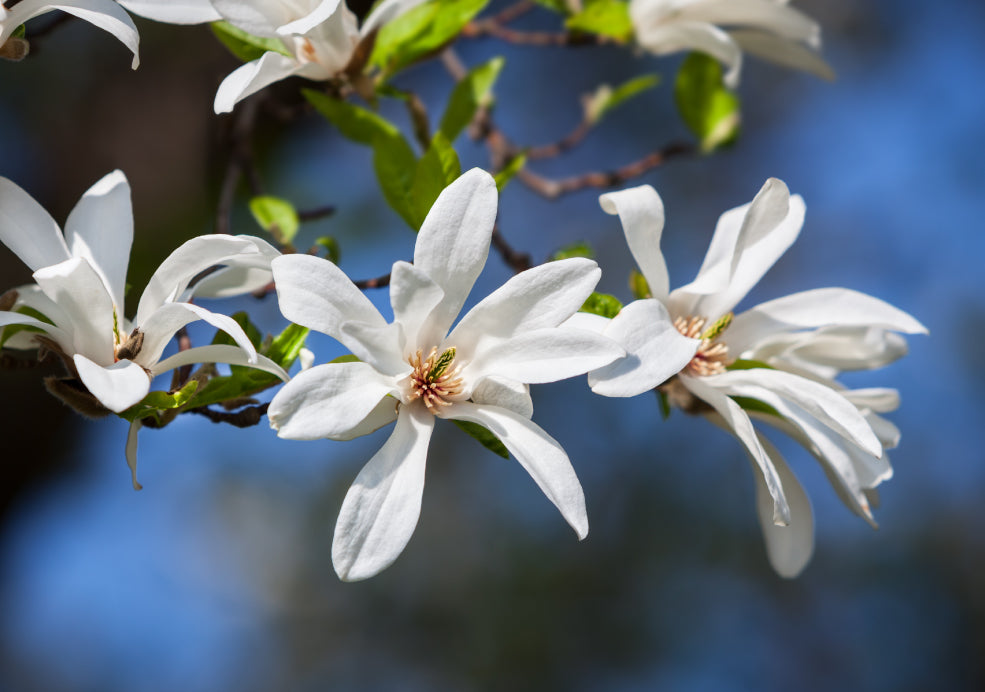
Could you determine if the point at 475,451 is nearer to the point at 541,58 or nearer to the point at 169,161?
the point at 541,58

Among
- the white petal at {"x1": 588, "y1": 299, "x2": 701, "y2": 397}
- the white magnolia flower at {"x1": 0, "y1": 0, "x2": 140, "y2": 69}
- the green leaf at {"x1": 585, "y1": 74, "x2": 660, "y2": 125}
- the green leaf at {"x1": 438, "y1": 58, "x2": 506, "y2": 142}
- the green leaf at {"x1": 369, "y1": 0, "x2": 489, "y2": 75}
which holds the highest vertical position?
the white magnolia flower at {"x1": 0, "y1": 0, "x2": 140, "y2": 69}

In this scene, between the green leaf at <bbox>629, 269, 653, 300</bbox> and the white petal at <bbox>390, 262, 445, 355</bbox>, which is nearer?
the white petal at <bbox>390, 262, 445, 355</bbox>

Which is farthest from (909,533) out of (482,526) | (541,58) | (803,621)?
(541,58)

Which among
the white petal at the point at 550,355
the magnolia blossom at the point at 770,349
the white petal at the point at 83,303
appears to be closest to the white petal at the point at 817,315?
the magnolia blossom at the point at 770,349

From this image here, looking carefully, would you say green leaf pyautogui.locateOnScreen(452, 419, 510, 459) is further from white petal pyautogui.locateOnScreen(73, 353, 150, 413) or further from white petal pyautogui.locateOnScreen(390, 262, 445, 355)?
white petal pyautogui.locateOnScreen(73, 353, 150, 413)

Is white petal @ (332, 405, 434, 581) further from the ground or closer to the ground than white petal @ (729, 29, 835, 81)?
closer to the ground

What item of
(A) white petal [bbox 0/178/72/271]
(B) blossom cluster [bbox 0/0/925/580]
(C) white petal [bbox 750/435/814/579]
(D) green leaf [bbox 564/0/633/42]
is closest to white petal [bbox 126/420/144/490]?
(B) blossom cluster [bbox 0/0/925/580]

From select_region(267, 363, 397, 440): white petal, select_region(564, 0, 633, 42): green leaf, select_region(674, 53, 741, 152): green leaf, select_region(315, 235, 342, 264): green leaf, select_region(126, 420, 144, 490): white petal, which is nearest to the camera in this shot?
select_region(267, 363, 397, 440): white petal
